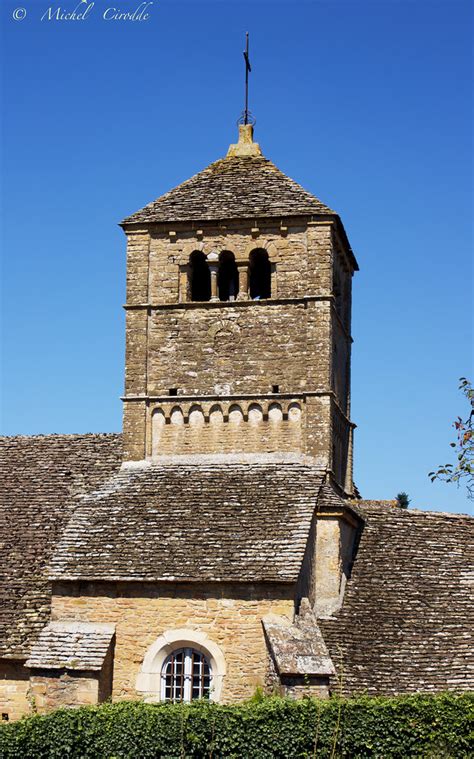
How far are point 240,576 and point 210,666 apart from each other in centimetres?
185

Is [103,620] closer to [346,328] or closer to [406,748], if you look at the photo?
[406,748]

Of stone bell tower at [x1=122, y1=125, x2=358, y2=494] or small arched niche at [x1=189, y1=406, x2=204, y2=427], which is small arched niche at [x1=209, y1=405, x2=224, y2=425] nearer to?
stone bell tower at [x1=122, y1=125, x2=358, y2=494]

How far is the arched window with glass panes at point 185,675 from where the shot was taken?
22109mm

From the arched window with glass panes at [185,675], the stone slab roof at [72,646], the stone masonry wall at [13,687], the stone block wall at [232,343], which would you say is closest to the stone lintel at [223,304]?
the stone block wall at [232,343]

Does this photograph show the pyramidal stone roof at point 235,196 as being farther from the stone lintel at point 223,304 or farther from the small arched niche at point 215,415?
the small arched niche at point 215,415

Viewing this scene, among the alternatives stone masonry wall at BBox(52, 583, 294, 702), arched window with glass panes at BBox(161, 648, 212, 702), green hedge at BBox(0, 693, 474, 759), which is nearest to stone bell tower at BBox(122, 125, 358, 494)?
stone masonry wall at BBox(52, 583, 294, 702)

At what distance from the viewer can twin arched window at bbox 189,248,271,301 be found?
88.2 ft

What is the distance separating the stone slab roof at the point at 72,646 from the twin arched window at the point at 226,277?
8.28 meters

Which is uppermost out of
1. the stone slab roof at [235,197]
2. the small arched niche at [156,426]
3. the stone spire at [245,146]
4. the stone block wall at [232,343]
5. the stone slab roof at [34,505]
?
the stone spire at [245,146]

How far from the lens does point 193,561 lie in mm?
22531

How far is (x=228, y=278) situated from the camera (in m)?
27.7

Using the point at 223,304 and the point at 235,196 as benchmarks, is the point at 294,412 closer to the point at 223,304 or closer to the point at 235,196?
the point at 223,304

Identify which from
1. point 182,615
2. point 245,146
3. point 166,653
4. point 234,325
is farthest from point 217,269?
point 166,653

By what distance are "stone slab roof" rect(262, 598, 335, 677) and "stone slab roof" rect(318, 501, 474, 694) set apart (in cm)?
82
